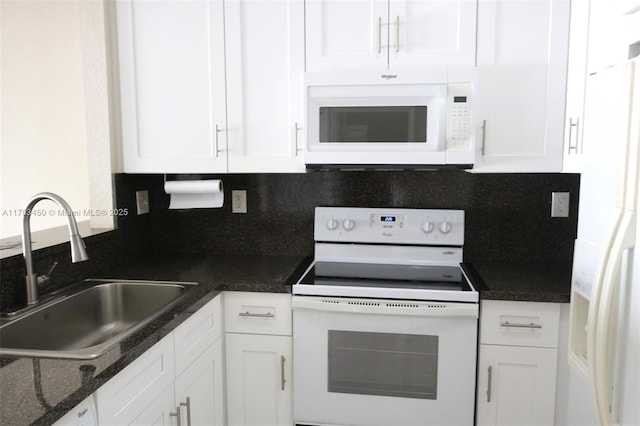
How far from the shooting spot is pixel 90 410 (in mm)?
1094

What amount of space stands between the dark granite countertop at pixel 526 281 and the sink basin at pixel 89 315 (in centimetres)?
118

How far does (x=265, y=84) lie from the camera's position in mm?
2035

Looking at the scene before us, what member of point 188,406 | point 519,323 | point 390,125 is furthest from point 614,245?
point 188,406

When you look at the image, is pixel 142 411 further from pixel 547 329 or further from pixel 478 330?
pixel 547 329

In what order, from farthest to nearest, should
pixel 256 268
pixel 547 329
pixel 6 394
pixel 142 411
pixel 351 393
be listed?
pixel 256 268, pixel 351 393, pixel 547 329, pixel 142 411, pixel 6 394

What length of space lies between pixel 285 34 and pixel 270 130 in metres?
0.41

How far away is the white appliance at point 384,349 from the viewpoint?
5.94 feet

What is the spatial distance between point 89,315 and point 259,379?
A: 0.71m

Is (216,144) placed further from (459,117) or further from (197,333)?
(459,117)

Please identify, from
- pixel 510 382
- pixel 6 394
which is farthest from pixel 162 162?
pixel 510 382

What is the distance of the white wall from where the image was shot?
8.06ft

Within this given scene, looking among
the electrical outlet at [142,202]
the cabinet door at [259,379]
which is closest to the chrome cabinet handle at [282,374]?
the cabinet door at [259,379]

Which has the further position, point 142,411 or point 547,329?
point 547,329

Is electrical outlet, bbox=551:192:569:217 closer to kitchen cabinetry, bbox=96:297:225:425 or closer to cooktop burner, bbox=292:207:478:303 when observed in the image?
cooktop burner, bbox=292:207:478:303
